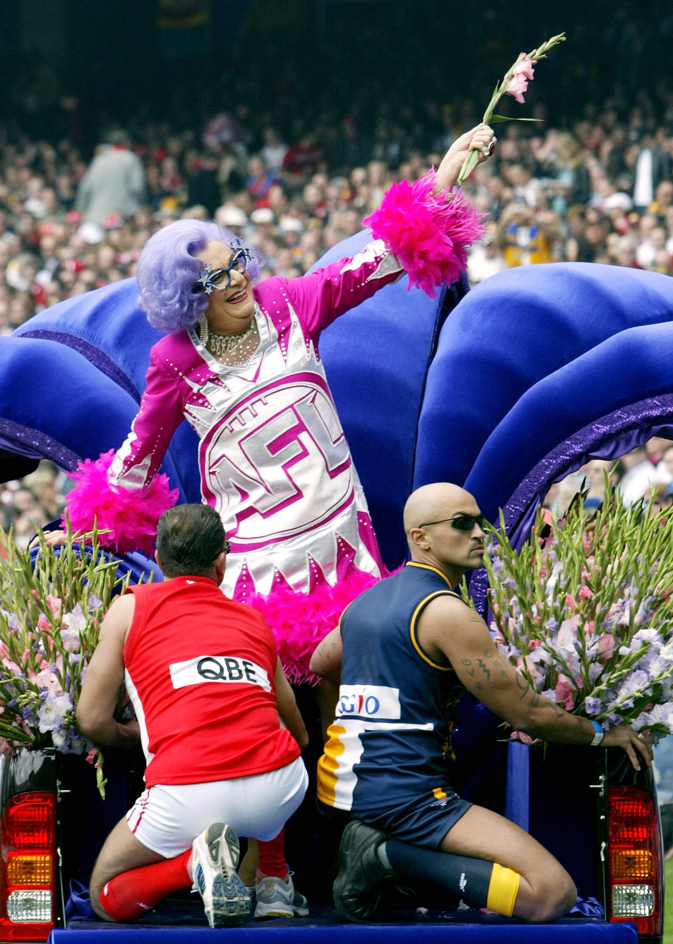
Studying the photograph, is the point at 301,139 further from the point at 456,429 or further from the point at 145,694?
the point at 145,694

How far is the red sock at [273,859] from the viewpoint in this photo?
8.71 feet

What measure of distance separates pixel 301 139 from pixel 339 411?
995cm

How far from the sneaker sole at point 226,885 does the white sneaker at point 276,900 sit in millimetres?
244

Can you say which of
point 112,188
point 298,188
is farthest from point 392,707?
point 112,188

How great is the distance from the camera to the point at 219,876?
2273 millimetres

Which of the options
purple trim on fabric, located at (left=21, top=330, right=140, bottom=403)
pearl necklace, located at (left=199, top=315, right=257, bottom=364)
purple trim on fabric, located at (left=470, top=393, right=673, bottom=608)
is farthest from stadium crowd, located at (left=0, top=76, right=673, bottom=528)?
purple trim on fabric, located at (left=470, top=393, right=673, bottom=608)

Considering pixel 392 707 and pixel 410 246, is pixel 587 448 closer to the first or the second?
pixel 410 246

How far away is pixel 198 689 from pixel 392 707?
39 centimetres

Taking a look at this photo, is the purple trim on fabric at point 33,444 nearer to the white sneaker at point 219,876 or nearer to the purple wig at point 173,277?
the purple wig at point 173,277

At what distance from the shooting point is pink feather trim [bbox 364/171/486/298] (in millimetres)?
3029

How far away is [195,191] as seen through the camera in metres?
12.6

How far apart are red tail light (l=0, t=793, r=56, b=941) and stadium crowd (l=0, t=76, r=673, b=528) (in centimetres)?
580

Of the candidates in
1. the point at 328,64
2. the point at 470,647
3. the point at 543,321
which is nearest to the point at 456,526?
the point at 470,647

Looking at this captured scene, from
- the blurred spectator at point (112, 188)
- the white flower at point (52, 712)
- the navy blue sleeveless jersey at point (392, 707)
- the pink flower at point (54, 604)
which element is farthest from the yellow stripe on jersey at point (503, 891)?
the blurred spectator at point (112, 188)
